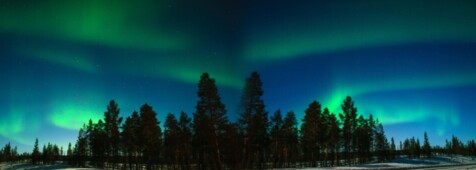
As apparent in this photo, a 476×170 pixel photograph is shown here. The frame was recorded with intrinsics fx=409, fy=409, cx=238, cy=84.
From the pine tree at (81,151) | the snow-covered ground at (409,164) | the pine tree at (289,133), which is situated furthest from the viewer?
the pine tree at (81,151)

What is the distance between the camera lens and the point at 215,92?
4750 centimetres

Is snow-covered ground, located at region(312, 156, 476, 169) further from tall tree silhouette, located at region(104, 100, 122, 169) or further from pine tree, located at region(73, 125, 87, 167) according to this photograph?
pine tree, located at region(73, 125, 87, 167)

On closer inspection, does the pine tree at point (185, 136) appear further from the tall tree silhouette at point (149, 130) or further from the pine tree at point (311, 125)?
the pine tree at point (311, 125)

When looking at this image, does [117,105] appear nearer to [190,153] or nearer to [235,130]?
[190,153]

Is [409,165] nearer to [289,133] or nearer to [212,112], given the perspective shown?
[289,133]

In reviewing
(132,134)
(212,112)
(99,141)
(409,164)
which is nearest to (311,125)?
(409,164)

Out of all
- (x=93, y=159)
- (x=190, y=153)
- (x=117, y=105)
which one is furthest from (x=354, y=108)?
(x=93, y=159)

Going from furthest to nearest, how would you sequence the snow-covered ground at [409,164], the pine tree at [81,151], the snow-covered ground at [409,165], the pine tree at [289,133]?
the pine tree at [81,151]
the pine tree at [289,133]
the snow-covered ground at [409,164]
the snow-covered ground at [409,165]

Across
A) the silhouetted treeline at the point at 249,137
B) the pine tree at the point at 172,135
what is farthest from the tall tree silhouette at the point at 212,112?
the pine tree at the point at 172,135

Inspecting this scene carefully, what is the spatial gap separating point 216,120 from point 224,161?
5.87 meters

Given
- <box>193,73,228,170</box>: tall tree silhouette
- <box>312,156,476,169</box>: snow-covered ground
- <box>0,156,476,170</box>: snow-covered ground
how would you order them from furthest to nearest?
<box>312,156,476,169</box>: snow-covered ground < <box>0,156,476,170</box>: snow-covered ground < <box>193,73,228,170</box>: tall tree silhouette

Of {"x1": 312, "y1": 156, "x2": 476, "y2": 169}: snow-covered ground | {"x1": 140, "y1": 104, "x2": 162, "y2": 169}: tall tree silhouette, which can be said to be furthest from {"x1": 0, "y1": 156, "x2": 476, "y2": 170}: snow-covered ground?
{"x1": 140, "y1": 104, "x2": 162, "y2": 169}: tall tree silhouette

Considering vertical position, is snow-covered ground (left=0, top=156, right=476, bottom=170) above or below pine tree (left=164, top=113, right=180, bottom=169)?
below

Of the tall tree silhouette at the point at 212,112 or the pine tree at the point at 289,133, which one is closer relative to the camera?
the tall tree silhouette at the point at 212,112
